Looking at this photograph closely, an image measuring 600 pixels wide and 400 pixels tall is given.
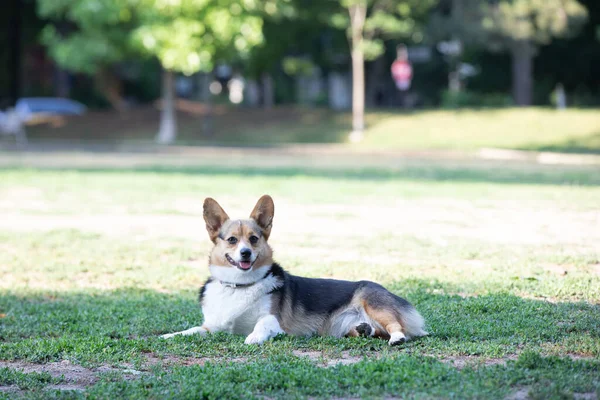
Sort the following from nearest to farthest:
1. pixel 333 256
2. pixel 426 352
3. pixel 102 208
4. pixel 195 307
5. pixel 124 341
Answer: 1. pixel 426 352
2. pixel 124 341
3. pixel 195 307
4. pixel 333 256
5. pixel 102 208

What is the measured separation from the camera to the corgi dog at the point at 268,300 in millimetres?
6441

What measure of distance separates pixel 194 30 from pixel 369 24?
304 inches

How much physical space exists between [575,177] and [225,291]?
49.5ft

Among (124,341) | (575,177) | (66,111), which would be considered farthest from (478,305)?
(66,111)

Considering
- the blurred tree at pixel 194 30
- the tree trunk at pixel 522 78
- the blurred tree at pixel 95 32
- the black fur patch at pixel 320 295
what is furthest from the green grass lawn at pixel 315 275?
the tree trunk at pixel 522 78

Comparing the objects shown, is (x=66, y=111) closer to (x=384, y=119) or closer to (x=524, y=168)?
(x=384, y=119)

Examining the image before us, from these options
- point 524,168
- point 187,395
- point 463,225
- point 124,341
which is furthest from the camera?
point 524,168

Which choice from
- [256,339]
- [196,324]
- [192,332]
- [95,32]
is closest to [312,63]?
[95,32]

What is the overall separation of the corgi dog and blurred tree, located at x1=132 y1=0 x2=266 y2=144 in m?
27.7

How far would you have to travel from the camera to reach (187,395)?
5.00 meters

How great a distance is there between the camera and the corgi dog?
644 cm

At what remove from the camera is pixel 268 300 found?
6.58 m

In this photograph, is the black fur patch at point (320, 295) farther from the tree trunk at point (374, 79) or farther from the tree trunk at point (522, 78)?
the tree trunk at point (374, 79)

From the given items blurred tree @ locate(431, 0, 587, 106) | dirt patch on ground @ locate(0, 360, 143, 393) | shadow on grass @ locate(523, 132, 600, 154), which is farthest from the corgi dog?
blurred tree @ locate(431, 0, 587, 106)
